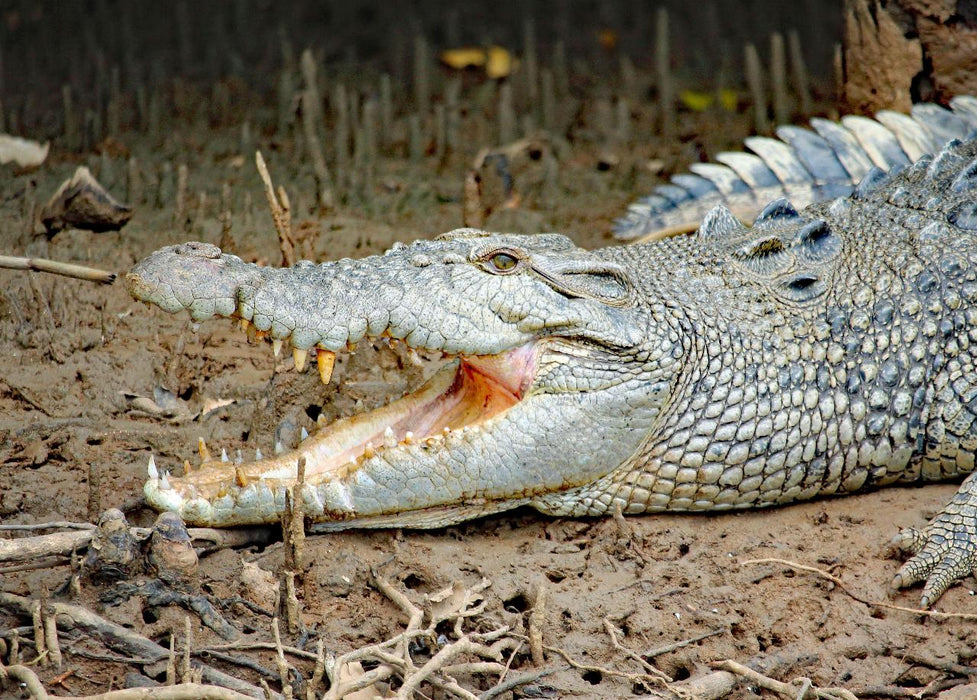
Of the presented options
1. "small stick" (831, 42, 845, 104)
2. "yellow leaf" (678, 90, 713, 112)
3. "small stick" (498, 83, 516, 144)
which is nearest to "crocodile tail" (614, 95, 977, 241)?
"small stick" (831, 42, 845, 104)

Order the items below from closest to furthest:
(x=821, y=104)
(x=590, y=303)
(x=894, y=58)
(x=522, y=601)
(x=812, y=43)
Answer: (x=522, y=601)
(x=590, y=303)
(x=894, y=58)
(x=821, y=104)
(x=812, y=43)

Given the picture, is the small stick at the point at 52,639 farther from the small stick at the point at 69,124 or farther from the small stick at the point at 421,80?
the small stick at the point at 421,80

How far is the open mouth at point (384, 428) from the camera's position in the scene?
10.6ft

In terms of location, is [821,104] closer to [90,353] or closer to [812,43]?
[812,43]

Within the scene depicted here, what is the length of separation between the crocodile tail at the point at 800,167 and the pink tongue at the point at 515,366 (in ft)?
6.60

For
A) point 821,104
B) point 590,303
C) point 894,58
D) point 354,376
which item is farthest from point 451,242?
point 821,104

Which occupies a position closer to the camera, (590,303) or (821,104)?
(590,303)

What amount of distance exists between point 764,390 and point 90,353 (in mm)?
2454

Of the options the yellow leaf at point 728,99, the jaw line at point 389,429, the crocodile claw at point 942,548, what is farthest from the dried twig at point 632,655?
the yellow leaf at point 728,99

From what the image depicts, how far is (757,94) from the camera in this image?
6.63 metres

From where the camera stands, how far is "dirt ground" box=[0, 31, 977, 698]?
2939 millimetres

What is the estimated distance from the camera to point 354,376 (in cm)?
431

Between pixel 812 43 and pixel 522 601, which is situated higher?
pixel 812 43

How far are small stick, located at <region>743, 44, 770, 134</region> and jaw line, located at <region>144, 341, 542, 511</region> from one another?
3.51 metres
